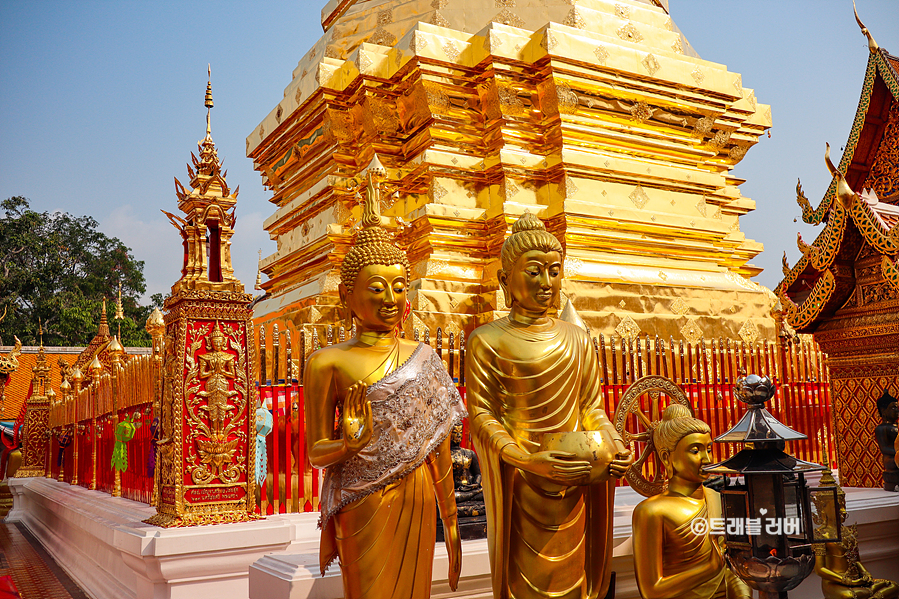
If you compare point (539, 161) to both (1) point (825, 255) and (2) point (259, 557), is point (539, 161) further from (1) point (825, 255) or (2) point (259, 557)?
(2) point (259, 557)

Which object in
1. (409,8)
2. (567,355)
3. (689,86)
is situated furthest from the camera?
(409,8)

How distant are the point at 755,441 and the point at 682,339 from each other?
6145mm

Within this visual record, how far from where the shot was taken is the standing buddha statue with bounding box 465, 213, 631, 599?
3086 mm

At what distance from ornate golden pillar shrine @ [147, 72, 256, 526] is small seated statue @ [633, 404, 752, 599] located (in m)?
2.52

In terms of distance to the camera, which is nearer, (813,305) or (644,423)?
Answer: (644,423)

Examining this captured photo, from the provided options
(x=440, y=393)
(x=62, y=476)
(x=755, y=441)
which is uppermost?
(x=440, y=393)

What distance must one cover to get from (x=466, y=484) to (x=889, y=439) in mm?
3265

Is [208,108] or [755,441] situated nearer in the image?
[755,441]

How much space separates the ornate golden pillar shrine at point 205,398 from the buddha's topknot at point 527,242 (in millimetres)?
2229

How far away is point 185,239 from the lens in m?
5.04

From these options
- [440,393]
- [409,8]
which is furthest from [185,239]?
[409,8]

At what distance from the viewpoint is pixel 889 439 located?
5.41m

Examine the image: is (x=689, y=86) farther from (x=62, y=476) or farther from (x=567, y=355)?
(x=62, y=476)

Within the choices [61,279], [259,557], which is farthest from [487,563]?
[61,279]
